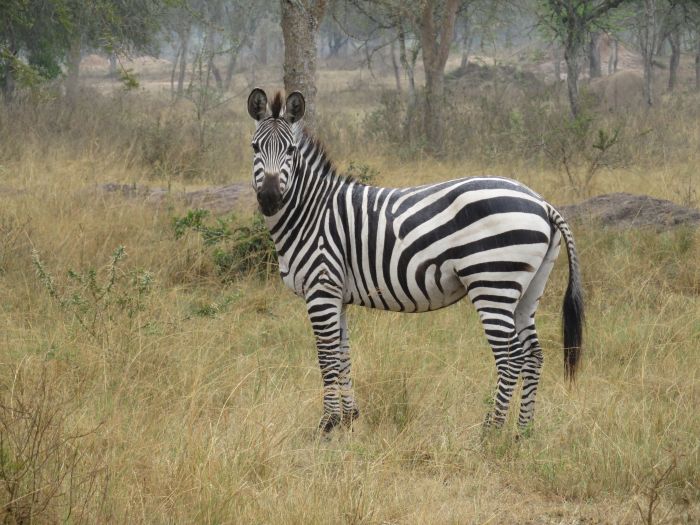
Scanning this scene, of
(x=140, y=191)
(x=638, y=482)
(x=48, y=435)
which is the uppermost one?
(x=140, y=191)

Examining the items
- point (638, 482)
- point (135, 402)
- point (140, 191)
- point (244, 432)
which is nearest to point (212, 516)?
point (244, 432)

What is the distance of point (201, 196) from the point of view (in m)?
9.30

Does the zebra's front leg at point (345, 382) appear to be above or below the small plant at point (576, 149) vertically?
below

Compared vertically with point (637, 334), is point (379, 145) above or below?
above

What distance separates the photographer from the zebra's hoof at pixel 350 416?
4848 mm

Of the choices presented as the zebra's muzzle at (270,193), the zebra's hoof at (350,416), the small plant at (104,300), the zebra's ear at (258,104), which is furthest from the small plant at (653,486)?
the small plant at (104,300)

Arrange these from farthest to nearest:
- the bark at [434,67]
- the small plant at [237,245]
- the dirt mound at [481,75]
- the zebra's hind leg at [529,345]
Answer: the dirt mound at [481,75] < the bark at [434,67] < the small plant at [237,245] < the zebra's hind leg at [529,345]

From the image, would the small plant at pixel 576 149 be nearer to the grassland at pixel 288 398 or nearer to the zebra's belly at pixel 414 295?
the grassland at pixel 288 398

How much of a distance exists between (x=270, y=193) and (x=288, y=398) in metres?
1.20

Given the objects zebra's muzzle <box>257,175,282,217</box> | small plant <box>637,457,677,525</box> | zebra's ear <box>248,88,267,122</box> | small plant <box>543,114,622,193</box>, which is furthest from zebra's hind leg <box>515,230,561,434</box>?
small plant <box>543,114,622,193</box>

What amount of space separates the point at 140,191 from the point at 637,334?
5.45 m

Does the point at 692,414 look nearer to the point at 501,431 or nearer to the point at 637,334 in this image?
the point at 501,431

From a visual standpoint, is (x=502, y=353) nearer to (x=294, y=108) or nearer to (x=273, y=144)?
(x=273, y=144)

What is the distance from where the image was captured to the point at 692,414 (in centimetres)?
451
